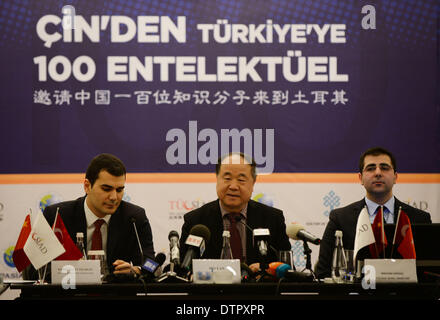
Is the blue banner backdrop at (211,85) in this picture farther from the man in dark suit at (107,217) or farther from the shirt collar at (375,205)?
the man in dark suit at (107,217)

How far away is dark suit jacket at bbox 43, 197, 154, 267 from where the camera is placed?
374 centimetres

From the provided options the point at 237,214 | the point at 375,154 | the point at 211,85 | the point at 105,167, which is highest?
the point at 211,85

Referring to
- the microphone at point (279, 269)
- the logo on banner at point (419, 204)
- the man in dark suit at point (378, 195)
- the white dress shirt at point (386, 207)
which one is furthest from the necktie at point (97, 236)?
the logo on banner at point (419, 204)

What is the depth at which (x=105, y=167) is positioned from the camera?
164 inches

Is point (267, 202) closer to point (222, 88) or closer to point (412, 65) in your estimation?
point (222, 88)

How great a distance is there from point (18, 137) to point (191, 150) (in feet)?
4.22

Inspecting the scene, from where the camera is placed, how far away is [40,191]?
4.50 meters

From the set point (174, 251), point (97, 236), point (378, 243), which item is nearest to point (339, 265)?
point (378, 243)

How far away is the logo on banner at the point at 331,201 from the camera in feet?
14.9

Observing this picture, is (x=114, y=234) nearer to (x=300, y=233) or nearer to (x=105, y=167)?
(x=105, y=167)

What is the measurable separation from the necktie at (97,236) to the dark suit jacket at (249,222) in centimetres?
52

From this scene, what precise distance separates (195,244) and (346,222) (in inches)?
65.1

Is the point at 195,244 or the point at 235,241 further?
the point at 235,241

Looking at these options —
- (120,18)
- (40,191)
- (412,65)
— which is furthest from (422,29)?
(40,191)
